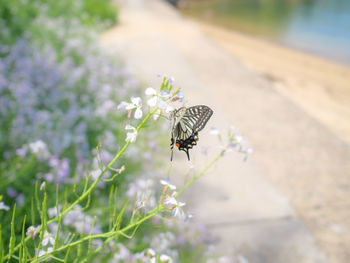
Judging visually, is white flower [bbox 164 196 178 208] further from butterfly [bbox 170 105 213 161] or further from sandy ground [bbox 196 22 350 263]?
sandy ground [bbox 196 22 350 263]

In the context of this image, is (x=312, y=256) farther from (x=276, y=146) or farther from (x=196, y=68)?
(x=196, y=68)

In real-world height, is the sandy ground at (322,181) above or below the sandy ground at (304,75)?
above

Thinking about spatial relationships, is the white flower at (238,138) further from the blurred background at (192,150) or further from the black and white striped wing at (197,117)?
the black and white striped wing at (197,117)

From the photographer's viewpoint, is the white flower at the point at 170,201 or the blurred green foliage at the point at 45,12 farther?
the blurred green foliage at the point at 45,12

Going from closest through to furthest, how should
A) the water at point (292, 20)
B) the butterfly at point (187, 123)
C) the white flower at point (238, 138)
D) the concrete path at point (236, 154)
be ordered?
the butterfly at point (187, 123) < the white flower at point (238, 138) < the concrete path at point (236, 154) < the water at point (292, 20)

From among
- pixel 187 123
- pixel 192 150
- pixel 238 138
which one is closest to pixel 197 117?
pixel 187 123

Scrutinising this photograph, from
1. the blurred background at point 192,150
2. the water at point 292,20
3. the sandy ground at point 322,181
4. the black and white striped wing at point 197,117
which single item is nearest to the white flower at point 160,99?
the black and white striped wing at point 197,117
